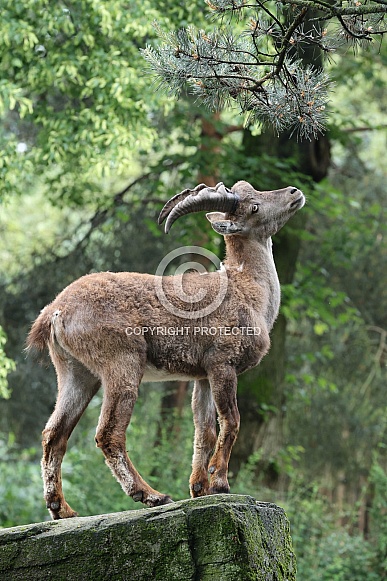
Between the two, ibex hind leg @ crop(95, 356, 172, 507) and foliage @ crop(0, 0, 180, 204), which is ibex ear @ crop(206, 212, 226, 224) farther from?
foliage @ crop(0, 0, 180, 204)

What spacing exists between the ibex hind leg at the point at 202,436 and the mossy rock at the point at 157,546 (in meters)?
0.64

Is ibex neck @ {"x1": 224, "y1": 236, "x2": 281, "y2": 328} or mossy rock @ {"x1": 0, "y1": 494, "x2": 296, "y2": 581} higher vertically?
ibex neck @ {"x1": 224, "y1": 236, "x2": 281, "y2": 328}

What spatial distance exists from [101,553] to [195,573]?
23.9 inches

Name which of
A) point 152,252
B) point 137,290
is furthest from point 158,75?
point 152,252

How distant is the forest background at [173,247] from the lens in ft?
37.4

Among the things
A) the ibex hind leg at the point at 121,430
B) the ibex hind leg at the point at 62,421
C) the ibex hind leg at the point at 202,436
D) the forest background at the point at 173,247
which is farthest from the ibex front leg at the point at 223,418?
the forest background at the point at 173,247

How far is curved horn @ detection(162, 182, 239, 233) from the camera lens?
20.6 ft

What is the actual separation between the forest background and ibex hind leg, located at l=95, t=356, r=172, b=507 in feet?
15.4

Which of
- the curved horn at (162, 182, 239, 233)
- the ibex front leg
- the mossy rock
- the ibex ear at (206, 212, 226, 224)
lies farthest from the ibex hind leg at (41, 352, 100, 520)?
the ibex ear at (206, 212, 226, 224)

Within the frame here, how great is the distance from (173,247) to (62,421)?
28.9 ft

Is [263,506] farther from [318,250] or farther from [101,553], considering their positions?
[318,250]

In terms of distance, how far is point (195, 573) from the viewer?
5102mm

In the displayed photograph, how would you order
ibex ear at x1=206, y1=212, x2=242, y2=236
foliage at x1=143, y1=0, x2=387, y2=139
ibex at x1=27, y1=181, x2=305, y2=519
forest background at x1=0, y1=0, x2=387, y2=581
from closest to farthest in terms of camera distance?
1. ibex at x1=27, y1=181, x2=305, y2=519
2. foliage at x1=143, y1=0, x2=387, y2=139
3. ibex ear at x1=206, y1=212, x2=242, y2=236
4. forest background at x1=0, y1=0, x2=387, y2=581

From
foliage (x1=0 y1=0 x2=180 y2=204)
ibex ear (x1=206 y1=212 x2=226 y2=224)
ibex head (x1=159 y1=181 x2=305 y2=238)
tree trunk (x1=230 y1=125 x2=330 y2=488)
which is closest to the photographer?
ibex head (x1=159 y1=181 x2=305 y2=238)
